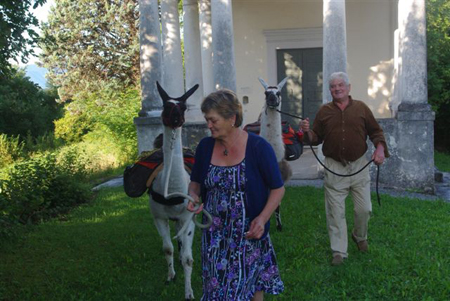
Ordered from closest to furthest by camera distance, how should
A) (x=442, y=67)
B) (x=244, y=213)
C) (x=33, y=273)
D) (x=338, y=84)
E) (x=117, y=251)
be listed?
(x=244, y=213) → (x=338, y=84) → (x=33, y=273) → (x=117, y=251) → (x=442, y=67)

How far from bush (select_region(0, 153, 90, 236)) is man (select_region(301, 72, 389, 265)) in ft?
17.0

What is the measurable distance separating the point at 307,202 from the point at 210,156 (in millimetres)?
5960

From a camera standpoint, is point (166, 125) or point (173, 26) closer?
point (166, 125)

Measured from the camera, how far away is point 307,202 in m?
8.98

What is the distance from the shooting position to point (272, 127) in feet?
21.9

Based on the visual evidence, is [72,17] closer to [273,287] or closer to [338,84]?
[338,84]

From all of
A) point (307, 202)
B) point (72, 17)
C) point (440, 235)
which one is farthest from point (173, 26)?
point (72, 17)

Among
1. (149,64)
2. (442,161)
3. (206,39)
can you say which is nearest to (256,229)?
(149,64)

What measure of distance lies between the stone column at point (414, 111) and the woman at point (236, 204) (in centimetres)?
783

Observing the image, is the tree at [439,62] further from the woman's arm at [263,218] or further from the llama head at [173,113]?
the woman's arm at [263,218]

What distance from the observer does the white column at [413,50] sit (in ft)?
33.0

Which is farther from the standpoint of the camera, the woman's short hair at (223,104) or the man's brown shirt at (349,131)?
the man's brown shirt at (349,131)

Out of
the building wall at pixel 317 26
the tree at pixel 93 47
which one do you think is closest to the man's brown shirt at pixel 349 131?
the building wall at pixel 317 26

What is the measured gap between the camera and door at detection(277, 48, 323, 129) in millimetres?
15031
